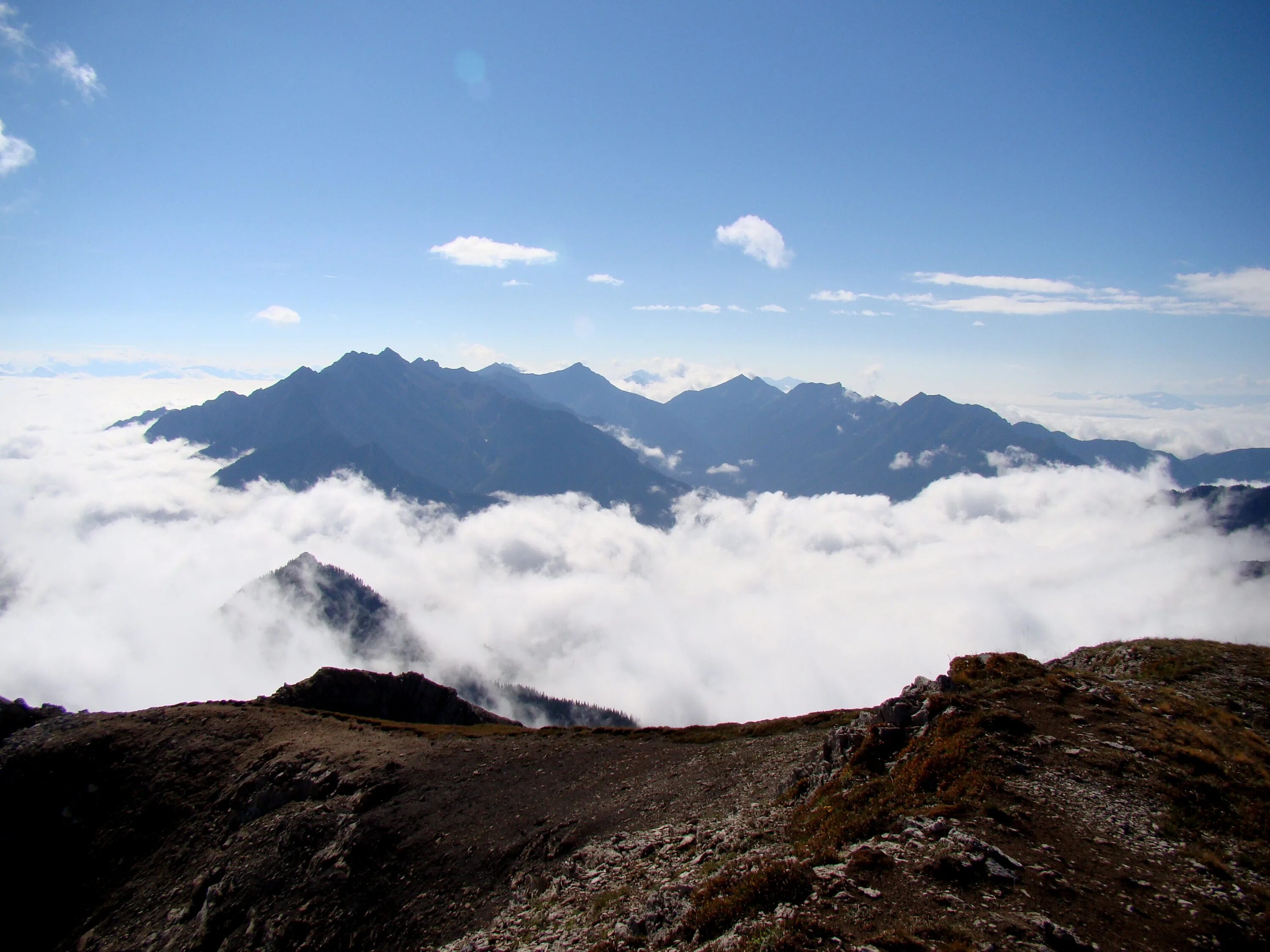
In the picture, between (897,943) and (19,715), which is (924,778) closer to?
(897,943)

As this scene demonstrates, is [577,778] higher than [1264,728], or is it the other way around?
[1264,728]

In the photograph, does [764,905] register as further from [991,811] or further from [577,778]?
[577,778]

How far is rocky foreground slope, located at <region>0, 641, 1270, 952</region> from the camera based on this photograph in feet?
52.8

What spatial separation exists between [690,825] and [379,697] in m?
82.2

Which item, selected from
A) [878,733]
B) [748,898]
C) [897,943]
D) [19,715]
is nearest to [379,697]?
[19,715]

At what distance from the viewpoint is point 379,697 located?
95.1 meters

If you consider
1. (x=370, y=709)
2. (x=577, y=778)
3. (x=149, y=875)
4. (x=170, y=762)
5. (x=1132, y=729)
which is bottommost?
(x=370, y=709)

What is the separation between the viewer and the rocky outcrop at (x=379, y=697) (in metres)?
84.0

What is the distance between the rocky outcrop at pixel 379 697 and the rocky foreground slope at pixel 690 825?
750 inches

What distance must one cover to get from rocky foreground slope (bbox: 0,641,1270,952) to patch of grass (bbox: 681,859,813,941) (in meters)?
0.09

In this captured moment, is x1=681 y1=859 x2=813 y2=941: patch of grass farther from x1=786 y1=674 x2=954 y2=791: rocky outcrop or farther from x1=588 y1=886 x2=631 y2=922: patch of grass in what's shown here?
x1=786 y1=674 x2=954 y2=791: rocky outcrop

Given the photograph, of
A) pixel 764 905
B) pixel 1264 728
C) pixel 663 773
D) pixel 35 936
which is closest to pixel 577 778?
pixel 663 773

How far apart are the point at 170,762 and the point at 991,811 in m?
71.7

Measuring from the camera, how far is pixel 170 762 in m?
56.2
